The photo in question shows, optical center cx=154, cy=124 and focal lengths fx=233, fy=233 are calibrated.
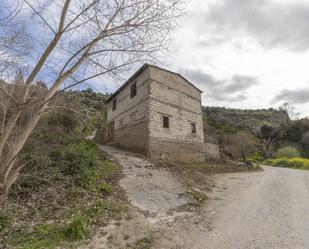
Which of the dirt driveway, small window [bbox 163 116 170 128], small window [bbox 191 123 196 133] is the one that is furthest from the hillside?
the dirt driveway

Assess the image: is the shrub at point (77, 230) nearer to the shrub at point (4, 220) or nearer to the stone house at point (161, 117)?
the shrub at point (4, 220)

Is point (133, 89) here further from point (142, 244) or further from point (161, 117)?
point (142, 244)

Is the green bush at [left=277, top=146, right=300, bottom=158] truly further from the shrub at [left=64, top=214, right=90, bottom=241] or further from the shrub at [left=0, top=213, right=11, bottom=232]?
the shrub at [left=0, top=213, right=11, bottom=232]

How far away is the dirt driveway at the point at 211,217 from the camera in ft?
16.4

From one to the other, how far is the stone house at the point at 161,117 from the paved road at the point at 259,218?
17.4 ft

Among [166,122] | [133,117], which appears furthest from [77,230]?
[133,117]

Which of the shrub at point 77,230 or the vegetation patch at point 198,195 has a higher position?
the vegetation patch at point 198,195

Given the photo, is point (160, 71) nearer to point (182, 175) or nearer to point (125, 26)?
point (182, 175)

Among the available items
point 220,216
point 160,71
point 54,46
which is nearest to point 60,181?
point 54,46

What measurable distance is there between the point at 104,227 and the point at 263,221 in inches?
162

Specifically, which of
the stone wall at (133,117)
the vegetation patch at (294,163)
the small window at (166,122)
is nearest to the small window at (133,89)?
the stone wall at (133,117)

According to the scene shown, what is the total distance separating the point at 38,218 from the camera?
219 inches

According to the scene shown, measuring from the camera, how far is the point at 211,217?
6727 mm

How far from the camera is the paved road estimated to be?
4984 millimetres
